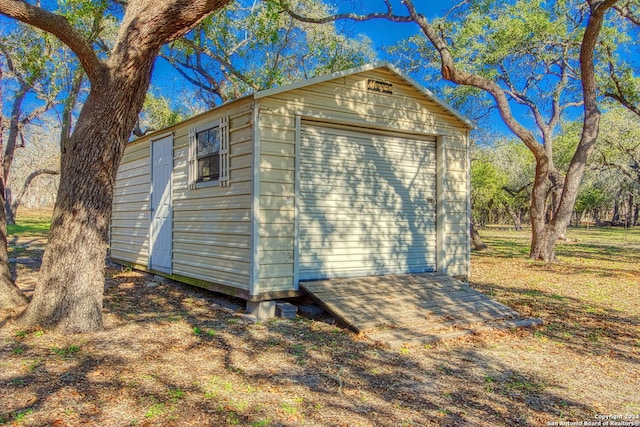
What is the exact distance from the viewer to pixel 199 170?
7.33m

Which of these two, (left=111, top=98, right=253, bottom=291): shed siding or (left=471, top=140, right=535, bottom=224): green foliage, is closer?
(left=111, top=98, right=253, bottom=291): shed siding

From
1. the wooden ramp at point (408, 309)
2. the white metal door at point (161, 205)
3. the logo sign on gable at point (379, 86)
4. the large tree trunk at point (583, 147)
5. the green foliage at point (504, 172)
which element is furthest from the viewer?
the green foliage at point (504, 172)

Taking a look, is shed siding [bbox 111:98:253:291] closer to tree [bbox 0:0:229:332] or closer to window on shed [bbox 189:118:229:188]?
window on shed [bbox 189:118:229:188]

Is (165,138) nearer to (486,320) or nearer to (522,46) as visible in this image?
(486,320)

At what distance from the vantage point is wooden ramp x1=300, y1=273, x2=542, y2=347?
5344 millimetres

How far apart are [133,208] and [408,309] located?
249 inches

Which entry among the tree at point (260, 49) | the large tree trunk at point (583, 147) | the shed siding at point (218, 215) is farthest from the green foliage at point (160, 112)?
the large tree trunk at point (583, 147)

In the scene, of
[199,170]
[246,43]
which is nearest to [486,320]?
[199,170]

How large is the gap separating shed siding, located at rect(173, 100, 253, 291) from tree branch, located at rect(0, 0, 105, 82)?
6.47 ft

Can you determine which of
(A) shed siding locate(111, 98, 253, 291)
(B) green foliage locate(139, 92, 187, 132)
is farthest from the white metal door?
(B) green foliage locate(139, 92, 187, 132)

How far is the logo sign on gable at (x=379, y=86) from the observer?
23.3 ft

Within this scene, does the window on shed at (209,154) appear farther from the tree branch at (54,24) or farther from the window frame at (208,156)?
the tree branch at (54,24)

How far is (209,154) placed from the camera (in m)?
7.04

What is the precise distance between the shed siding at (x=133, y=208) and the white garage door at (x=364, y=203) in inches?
152
